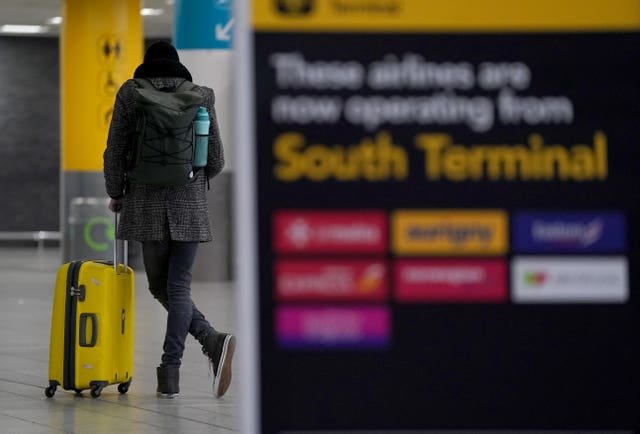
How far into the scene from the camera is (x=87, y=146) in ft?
63.3

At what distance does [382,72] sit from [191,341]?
303 inches

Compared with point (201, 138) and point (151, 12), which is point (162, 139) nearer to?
point (201, 138)

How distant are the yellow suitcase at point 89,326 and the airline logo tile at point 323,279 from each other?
4.35m

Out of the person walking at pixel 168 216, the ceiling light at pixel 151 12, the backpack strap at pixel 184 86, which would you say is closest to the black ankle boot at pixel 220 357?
the person walking at pixel 168 216

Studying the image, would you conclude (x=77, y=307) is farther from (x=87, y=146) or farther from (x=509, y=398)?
(x=87, y=146)

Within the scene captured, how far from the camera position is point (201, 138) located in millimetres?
7008

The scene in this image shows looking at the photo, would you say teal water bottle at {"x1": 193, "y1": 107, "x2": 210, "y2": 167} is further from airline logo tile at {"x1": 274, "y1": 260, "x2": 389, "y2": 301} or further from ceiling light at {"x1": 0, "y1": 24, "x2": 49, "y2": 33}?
ceiling light at {"x1": 0, "y1": 24, "x2": 49, "y2": 33}

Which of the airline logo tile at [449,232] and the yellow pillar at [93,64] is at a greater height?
the yellow pillar at [93,64]

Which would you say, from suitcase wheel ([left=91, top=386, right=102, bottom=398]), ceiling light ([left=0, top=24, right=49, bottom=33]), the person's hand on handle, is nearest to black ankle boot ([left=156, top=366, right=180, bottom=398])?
suitcase wheel ([left=91, top=386, right=102, bottom=398])

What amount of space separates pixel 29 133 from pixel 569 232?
30560mm

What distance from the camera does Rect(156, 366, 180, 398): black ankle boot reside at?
7.23 meters

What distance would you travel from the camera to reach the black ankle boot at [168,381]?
723 cm

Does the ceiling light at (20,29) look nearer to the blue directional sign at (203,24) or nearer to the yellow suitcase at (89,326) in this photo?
the blue directional sign at (203,24)

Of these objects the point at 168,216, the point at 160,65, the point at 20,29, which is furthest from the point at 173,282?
the point at 20,29
